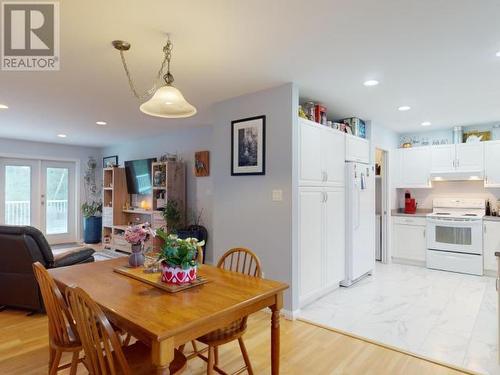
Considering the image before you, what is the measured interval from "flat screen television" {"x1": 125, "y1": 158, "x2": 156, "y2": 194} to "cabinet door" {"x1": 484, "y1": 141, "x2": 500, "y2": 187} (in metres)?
5.62

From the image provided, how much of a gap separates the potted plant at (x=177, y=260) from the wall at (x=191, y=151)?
303 cm

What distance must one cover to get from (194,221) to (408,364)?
3.90 metres

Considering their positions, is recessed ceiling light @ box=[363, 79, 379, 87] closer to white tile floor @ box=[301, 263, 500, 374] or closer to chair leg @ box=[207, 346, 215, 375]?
white tile floor @ box=[301, 263, 500, 374]

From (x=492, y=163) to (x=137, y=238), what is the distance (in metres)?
5.20

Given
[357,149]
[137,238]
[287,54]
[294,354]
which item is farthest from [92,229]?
[287,54]

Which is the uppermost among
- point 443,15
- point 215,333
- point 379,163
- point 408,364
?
point 443,15

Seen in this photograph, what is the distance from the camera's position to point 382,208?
5.41 meters

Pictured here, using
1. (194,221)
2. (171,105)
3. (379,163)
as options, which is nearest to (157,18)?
(171,105)

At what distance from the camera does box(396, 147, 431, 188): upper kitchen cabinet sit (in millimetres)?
5305

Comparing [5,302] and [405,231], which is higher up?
[405,231]

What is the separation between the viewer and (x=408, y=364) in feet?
7.58

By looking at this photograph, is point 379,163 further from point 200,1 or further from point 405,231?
point 200,1

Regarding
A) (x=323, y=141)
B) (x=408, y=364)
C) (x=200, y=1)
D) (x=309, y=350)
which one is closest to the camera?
(x=200, y=1)

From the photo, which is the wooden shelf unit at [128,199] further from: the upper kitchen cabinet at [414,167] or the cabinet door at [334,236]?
the upper kitchen cabinet at [414,167]
